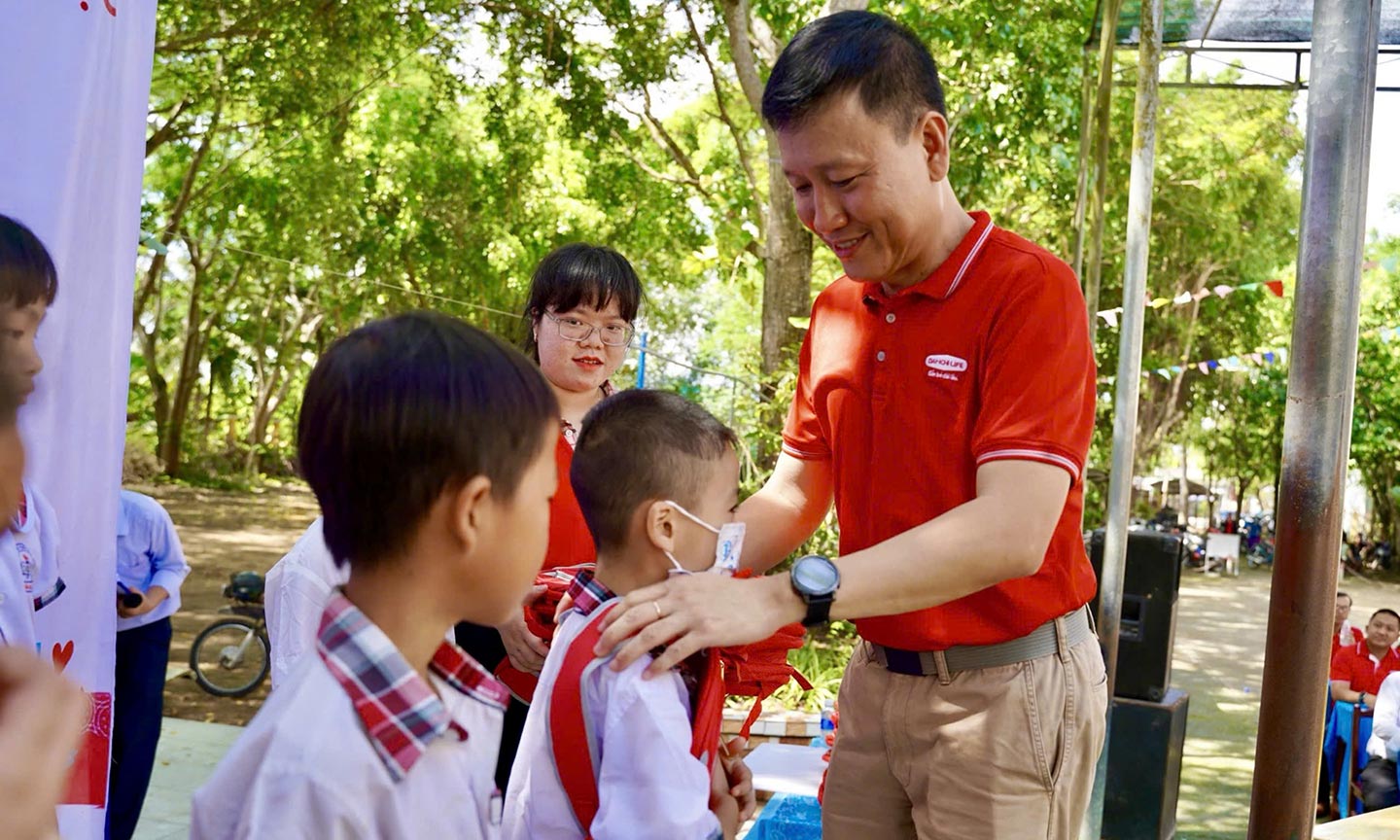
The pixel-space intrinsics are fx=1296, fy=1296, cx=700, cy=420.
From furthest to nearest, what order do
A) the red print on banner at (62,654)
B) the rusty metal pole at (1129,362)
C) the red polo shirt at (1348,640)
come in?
the red polo shirt at (1348,640), the rusty metal pole at (1129,362), the red print on banner at (62,654)

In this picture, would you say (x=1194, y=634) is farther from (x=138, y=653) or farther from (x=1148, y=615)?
(x=138, y=653)

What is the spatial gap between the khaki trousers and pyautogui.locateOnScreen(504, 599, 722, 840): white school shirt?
1.74ft

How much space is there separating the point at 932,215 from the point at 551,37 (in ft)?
32.8

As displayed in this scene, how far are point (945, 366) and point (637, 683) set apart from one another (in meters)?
0.78

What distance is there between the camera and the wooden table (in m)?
3.77

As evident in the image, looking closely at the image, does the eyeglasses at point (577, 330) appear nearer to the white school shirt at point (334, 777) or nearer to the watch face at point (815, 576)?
the watch face at point (815, 576)

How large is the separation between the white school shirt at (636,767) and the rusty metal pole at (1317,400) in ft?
6.17

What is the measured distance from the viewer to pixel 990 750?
2104 mm

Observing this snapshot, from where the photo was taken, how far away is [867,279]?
2.23 meters

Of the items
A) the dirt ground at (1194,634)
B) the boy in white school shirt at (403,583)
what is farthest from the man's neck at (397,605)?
the dirt ground at (1194,634)

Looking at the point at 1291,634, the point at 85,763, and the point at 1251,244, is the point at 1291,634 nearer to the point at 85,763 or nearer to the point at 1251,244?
the point at 85,763

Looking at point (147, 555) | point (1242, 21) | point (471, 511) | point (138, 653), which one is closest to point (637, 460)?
point (471, 511)

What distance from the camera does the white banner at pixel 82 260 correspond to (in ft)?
9.35

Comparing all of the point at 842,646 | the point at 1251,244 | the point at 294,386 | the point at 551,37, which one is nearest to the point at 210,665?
the point at 842,646
